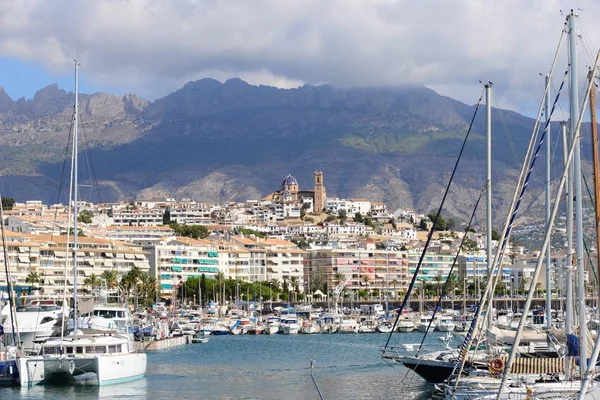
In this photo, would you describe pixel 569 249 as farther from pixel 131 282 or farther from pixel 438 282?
pixel 438 282

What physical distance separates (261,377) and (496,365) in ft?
78.1

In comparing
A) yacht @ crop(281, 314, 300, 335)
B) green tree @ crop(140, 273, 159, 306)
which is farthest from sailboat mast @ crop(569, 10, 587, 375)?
green tree @ crop(140, 273, 159, 306)

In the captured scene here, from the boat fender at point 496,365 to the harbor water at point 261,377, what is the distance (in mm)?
7929

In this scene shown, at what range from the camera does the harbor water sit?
48.3 metres

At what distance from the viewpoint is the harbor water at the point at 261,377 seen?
4828 cm

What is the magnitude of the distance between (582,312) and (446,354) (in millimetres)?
19840

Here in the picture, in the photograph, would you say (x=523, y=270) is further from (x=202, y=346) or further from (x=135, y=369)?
(x=135, y=369)

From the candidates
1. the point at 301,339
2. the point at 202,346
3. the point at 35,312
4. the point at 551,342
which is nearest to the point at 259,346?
the point at 202,346

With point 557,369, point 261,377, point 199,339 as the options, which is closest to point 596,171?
point 557,369

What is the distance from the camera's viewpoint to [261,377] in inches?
2365

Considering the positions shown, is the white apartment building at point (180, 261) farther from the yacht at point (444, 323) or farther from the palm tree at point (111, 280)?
the yacht at point (444, 323)

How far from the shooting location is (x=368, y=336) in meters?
111

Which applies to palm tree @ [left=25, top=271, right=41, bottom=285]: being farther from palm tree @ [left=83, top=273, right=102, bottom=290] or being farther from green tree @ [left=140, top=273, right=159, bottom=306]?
green tree @ [left=140, top=273, right=159, bottom=306]

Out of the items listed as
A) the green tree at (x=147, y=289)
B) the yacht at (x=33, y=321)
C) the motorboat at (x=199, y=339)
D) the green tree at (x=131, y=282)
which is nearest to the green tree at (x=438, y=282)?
the green tree at (x=147, y=289)
